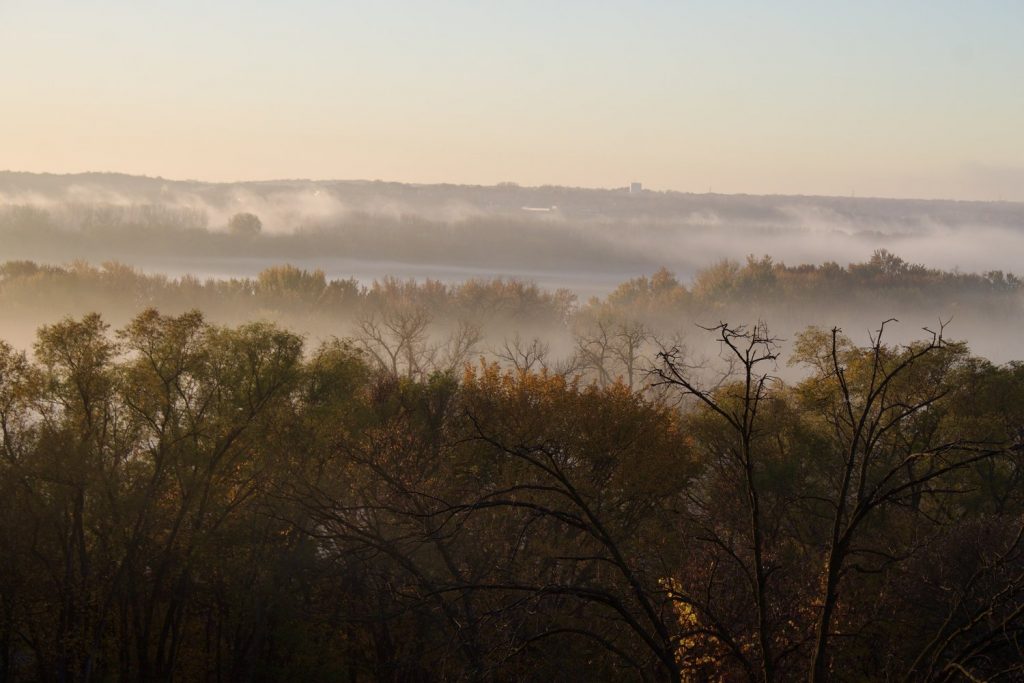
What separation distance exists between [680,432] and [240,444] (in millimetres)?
18836

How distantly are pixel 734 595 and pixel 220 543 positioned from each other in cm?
1401

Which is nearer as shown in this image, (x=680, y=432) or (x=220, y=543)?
(x=220, y=543)

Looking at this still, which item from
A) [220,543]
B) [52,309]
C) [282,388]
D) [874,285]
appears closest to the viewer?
[220,543]

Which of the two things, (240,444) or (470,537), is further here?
(240,444)

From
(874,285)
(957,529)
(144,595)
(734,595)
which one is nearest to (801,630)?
(734,595)

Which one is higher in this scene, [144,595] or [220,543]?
[220,543]

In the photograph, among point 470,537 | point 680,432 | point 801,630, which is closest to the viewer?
point 801,630

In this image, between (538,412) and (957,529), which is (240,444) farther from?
(957,529)

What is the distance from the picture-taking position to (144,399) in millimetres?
32312

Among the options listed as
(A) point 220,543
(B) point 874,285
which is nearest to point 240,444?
(A) point 220,543

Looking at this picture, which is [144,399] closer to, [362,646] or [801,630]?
[362,646]

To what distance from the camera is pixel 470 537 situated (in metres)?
27.8

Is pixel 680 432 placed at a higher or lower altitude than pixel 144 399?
lower

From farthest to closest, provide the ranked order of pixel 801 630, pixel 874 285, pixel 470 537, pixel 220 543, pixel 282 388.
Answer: pixel 874 285 < pixel 282 388 < pixel 220 543 < pixel 470 537 < pixel 801 630
